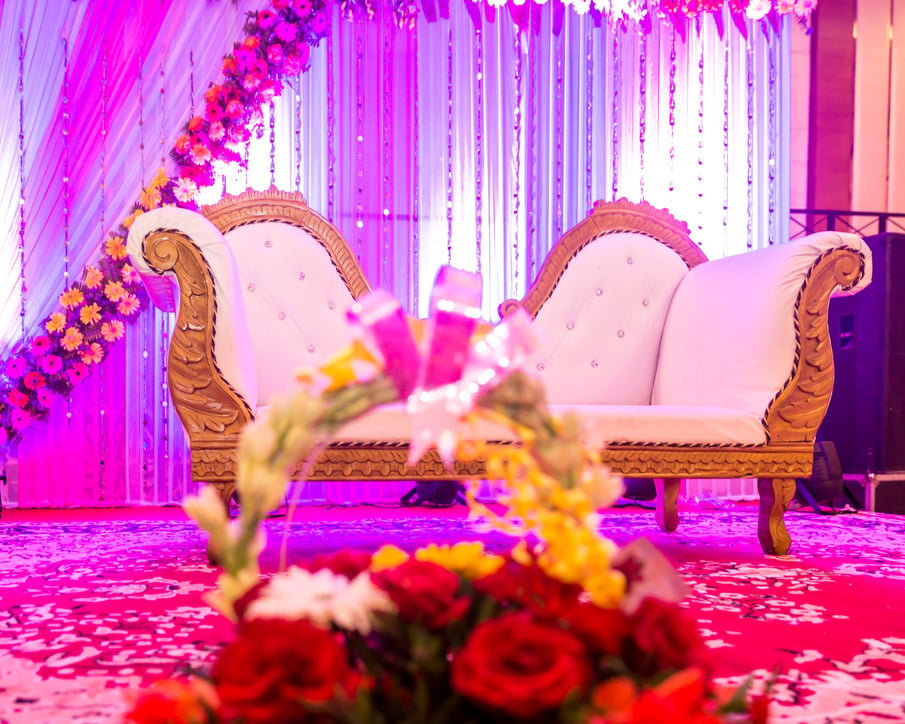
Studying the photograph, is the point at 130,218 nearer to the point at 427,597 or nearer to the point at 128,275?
the point at 128,275

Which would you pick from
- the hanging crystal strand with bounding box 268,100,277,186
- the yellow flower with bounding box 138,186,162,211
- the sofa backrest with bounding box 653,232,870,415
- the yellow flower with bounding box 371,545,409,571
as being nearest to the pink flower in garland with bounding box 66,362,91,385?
the yellow flower with bounding box 138,186,162,211

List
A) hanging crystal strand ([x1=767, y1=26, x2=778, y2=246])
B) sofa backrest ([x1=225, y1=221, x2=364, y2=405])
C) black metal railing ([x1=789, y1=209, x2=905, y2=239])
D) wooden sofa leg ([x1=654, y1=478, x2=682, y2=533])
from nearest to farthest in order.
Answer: sofa backrest ([x1=225, y1=221, x2=364, y2=405])
wooden sofa leg ([x1=654, y1=478, x2=682, y2=533])
hanging crystal strand ([x1=767, y1=26, x2=778, y2=246])
black metal railing ([x1=789, y1=209, x2=905, y2=239])

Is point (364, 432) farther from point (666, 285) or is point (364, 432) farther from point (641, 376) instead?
point (666, 285)

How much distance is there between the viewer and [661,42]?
14.1 feet

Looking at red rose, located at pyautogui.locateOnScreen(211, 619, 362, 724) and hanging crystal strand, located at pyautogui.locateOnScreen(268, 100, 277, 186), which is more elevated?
hanging crystal strand, located at pyautogui.locateOnScreen(268, 100, 277, 186)

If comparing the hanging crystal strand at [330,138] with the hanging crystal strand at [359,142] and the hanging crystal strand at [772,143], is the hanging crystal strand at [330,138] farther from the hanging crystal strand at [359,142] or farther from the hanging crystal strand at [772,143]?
the hanging crystal strand at [772,143]

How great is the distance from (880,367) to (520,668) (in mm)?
3780

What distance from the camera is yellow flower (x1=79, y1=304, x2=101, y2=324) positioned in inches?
143

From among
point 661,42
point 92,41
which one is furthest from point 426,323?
point 661,42

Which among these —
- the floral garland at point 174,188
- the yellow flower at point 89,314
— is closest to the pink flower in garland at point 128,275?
the floral garland at point 174,188

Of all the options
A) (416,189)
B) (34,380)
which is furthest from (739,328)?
(34,380)

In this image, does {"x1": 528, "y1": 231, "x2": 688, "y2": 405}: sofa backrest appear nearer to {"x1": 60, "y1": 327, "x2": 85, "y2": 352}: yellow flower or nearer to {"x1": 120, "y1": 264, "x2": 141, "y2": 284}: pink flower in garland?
{"x1": 120, "y1": 264, "x2": 141, "y2": 284}: pink flower in garland

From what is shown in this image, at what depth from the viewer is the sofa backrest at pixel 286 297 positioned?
2557 millimetres

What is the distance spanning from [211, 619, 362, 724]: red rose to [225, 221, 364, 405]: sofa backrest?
210 centimetres
